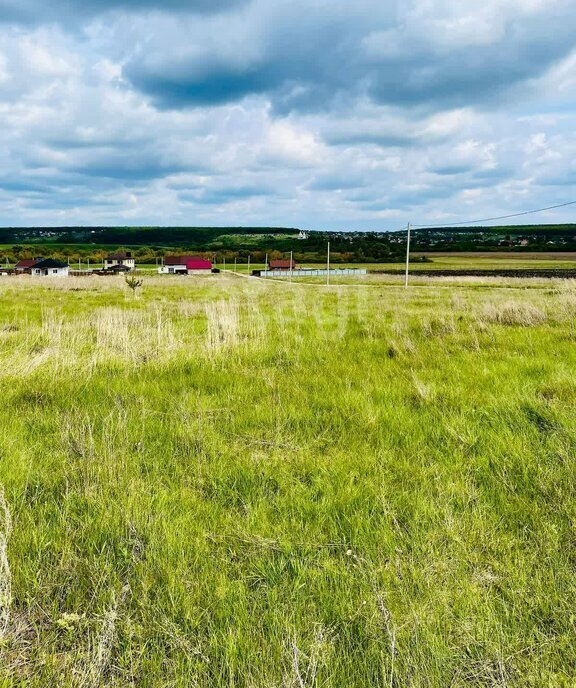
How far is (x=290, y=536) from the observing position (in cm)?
278

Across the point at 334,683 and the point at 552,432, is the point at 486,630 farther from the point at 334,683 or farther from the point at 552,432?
the point at 552,432

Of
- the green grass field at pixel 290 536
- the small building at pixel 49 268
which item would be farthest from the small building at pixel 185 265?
the green grass field at pixel 290 536

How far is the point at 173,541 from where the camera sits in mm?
2670

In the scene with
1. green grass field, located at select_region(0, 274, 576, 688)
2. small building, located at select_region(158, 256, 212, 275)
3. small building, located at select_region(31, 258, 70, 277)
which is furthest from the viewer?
small building, located at select_region(158, 256, 212, 275)

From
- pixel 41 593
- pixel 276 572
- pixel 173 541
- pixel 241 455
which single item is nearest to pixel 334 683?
pixel 276 572

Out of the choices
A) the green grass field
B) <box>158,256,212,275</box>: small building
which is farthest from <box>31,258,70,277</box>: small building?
the green grass field

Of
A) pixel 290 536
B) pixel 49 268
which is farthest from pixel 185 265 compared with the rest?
pixel 290 536

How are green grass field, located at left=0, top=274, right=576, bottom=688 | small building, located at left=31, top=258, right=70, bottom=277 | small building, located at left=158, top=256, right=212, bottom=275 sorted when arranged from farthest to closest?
small building, located at left=158, top=256, right=212, bottom=275
small building, located at left=31, top=258, right=70, bottom=277
green grass field, located at left=0, top=274, right=576, bottom=688

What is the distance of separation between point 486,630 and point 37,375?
21.4ft

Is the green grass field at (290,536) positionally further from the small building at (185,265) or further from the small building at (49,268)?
the small building at (185,265)

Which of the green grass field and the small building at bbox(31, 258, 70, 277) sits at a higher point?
the small building at bbox(31, 258, 70, 277)

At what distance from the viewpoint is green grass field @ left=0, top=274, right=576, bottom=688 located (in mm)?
1959

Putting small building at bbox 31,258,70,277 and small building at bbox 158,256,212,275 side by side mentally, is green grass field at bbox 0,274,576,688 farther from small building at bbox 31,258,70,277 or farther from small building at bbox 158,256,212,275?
small building at bbox 158,256,212,275

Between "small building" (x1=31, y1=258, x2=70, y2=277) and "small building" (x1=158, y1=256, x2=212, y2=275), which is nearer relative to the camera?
"small building" (x1=31, y1=258, x2=70, y2=277)
